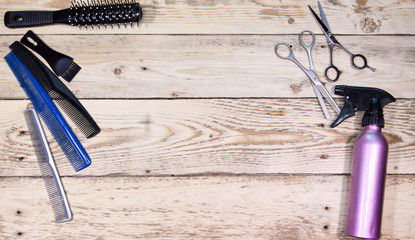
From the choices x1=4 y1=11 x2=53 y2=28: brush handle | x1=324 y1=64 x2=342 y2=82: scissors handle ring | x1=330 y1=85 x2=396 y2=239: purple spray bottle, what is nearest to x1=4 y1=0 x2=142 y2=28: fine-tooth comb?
x1=4 y1=11 x2=53 y2=28: brush handle

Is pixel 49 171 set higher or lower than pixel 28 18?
lower

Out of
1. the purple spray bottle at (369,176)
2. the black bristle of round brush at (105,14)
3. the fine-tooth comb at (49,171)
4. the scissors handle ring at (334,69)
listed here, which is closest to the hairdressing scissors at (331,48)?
the scissors handle ring at (334,69)

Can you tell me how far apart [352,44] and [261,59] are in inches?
8.8

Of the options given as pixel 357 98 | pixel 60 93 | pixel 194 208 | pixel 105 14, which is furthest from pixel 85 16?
pixel 357 98

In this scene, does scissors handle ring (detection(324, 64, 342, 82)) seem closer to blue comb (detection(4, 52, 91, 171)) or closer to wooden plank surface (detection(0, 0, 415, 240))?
wooden plank surface (detection(0, 0, 415, 240))

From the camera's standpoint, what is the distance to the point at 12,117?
0.91 meters

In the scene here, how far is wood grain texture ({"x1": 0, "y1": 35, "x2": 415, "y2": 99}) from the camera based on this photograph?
0.91 metres

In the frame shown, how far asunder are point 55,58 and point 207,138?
405 millimetres

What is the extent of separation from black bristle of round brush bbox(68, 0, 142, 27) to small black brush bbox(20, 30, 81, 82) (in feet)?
0.27

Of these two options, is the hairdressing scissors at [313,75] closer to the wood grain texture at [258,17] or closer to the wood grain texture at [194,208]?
the wood grain texture at [258,17]

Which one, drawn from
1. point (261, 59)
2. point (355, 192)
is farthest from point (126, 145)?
point (355, 192)

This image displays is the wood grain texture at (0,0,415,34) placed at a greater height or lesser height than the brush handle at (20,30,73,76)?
greater

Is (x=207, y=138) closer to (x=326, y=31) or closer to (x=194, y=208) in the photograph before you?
(x=194, y=208)

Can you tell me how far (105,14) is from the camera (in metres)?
0.87
